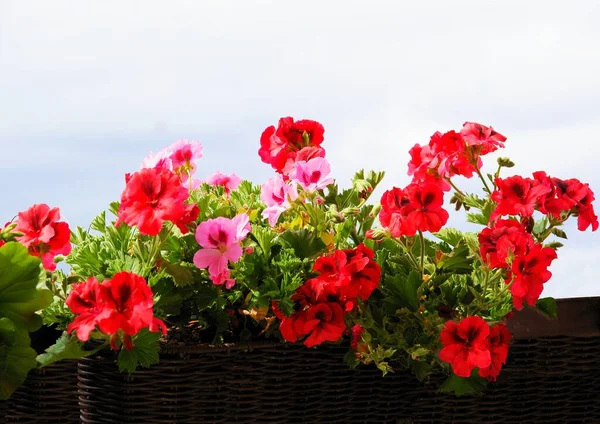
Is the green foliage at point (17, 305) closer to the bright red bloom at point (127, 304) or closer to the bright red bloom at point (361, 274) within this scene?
the bright red bloom at point (127, 304)

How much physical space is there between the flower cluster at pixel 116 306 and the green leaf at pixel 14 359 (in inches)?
4.7

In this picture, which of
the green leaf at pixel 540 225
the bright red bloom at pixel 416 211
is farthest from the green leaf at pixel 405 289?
the green leaf at pixel 540 225

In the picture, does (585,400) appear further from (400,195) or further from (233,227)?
(233,227)

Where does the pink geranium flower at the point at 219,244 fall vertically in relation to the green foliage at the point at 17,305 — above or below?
above

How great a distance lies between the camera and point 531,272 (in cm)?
172

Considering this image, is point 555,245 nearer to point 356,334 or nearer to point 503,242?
point 503,242

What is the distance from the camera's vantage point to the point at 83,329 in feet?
4.92

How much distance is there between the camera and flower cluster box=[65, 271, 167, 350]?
1.49m

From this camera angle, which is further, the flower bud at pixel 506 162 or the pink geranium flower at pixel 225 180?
the pink geranium flower at pixel 225 180

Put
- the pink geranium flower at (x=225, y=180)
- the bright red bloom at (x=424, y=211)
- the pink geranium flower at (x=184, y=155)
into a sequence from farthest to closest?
the pink geranium flower at (x=225, y=180) < the pink geranium flower at (x=184, y=155) < the bright red bloom at (x=424, y=211)

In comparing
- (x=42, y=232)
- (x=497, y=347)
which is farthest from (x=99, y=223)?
(x=497, y=347)

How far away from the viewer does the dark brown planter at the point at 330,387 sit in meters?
1.73

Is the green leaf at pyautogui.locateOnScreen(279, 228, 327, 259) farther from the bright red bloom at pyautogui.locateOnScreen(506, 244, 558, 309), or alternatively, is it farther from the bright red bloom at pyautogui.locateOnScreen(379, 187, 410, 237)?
the bright red bloom at pyautogui.locateOnScreen(506, 244, 558, 309)

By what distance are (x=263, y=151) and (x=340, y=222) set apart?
308 millimetres
